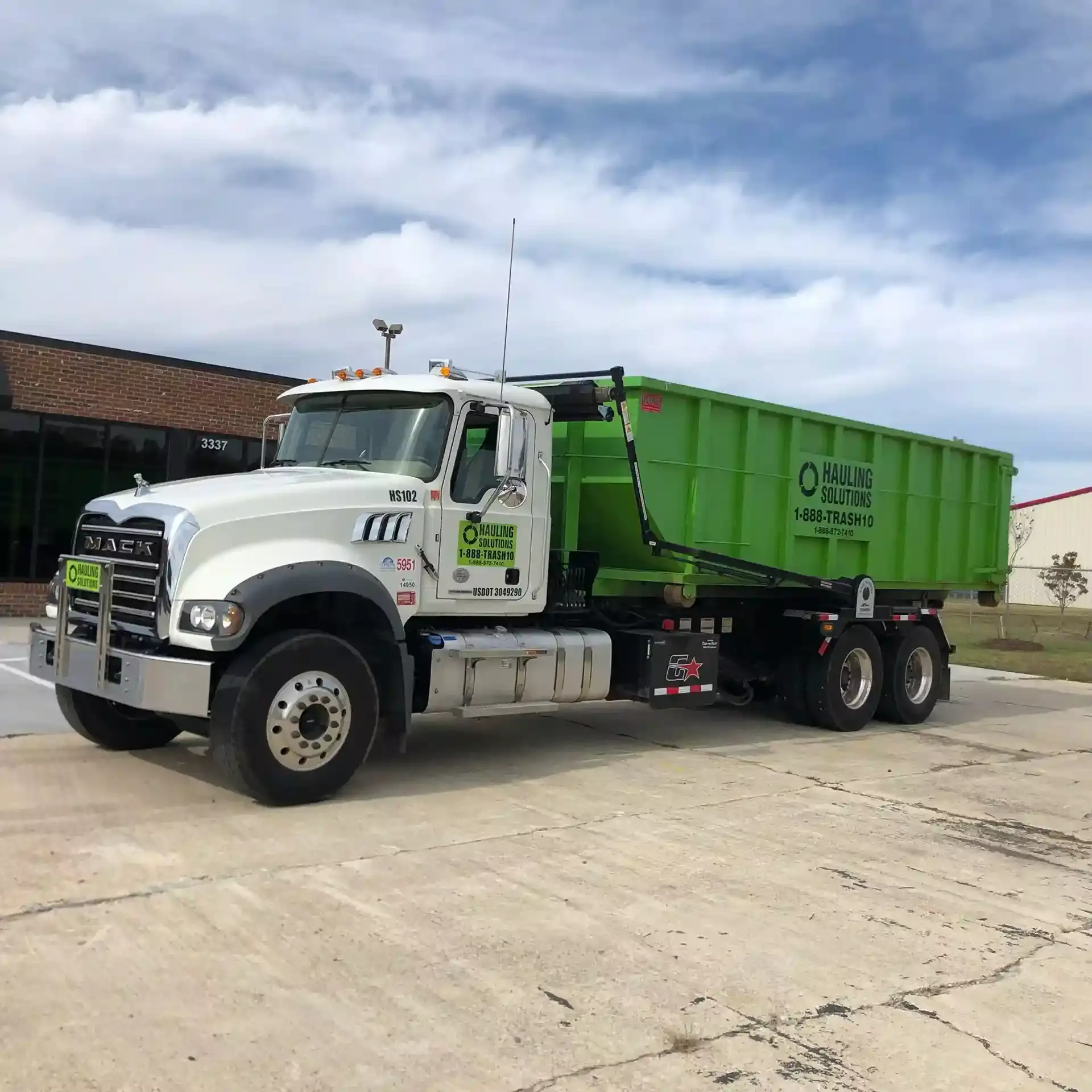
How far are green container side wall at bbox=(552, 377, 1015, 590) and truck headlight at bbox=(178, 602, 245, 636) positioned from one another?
10.9 ft

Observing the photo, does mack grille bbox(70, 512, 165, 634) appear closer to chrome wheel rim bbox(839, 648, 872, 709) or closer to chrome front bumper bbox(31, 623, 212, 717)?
chrome front bumper bbox(31, 623, 212, 717)

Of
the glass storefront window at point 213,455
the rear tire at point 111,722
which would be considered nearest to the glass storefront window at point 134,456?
the glass storefront window at point 213,455

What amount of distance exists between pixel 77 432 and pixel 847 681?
1333 centimetres

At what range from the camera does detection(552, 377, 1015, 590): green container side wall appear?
9336 millimetres

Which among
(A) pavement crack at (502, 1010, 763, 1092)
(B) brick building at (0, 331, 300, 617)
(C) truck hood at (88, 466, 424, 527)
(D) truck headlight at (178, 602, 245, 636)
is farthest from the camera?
A: (B) brick building at (0, 331, 300, 617)

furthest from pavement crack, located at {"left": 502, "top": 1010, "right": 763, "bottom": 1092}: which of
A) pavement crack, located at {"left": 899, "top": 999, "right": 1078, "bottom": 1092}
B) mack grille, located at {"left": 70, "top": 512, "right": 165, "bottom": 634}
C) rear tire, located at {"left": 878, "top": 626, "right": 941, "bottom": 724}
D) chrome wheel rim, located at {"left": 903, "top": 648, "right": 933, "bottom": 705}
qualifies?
chrome wheel rim, located at {"left": 903, "top": 648, "right": 933, "bottom": 705}

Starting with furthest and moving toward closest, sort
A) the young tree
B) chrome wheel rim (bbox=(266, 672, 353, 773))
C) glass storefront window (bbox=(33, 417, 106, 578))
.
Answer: the young tree → glass storefront window (bbox=(33, 417, 106, 578)) → chrome wheel rim (bbox=(266, 672, 353, 773))

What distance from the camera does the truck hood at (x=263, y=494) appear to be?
271 inches

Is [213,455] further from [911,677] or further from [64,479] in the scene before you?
[911,677]

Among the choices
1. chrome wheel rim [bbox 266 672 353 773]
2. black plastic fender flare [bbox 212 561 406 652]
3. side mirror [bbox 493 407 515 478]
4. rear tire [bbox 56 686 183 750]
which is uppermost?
side mirror [bbox 493 407 515 478]

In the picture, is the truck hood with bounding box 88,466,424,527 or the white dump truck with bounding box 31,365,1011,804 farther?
the truck hood with bounding box 88,466,424,527

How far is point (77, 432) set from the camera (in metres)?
18.7

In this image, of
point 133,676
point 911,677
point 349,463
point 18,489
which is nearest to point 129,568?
point 133,676

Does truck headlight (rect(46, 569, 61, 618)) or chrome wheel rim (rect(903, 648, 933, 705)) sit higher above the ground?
truck headlight (rect(46, 569, 61, 618))
